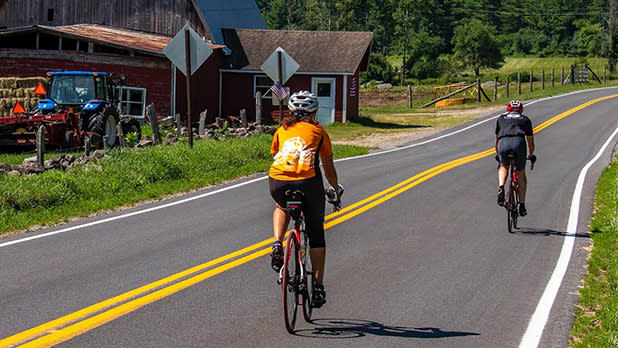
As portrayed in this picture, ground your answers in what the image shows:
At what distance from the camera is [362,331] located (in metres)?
7.16

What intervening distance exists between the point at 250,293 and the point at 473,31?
268 feet

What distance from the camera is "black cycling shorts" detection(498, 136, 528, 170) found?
12.9 metres

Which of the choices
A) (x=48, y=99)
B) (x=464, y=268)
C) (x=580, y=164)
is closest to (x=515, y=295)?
(x=464, y=268)

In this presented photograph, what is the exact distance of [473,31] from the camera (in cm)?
8625

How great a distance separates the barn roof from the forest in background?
48256 mm

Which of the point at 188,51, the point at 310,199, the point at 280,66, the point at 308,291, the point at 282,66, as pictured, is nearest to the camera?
the point at 310,199

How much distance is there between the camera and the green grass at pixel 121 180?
41.4ft

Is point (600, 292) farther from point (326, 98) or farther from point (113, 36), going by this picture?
point (326, 98)

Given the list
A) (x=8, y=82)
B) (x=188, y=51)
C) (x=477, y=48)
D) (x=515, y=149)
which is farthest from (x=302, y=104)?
(x=477, y=48)

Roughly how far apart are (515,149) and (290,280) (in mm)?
7013

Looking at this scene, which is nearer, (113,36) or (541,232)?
(541,232)

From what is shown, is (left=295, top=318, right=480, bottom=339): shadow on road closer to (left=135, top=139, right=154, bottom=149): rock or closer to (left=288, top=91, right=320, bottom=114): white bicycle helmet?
(left=288, top=91, right=320, bottom=114): white bicycle helmet

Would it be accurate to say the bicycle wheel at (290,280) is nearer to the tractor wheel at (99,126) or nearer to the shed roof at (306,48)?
the tractor wheel at (99,126)

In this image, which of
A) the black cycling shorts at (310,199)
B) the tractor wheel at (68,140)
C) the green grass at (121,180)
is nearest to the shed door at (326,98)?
the tractor wheel at (68,140)
